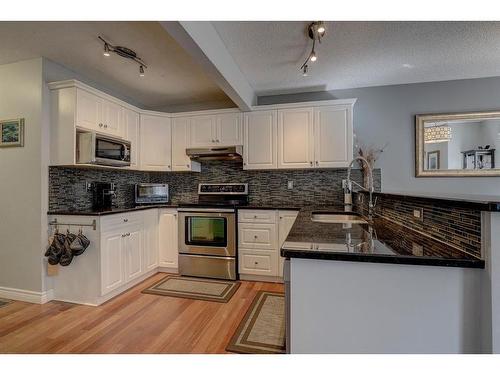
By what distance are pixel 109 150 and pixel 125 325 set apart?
1768mm

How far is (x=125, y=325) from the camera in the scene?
81.2 inches

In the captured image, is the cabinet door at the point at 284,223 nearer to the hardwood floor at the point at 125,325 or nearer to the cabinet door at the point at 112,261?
the hardwood floor at the point at 125,325

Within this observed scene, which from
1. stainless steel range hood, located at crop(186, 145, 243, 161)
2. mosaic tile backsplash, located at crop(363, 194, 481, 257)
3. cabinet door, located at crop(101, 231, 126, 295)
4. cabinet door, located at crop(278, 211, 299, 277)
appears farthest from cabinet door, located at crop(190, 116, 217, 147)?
mosaic tile backsplash, located at crop(363, 194, 481, 257)

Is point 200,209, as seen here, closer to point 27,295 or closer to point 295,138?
point 295,138

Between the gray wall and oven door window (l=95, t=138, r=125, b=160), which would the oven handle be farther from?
the gray wall

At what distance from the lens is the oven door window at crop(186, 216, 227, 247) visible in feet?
10.1

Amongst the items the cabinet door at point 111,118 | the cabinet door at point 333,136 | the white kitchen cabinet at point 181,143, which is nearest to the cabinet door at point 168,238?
the white kitchen cabinet at point 181,143

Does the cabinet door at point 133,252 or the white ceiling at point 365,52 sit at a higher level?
the white ceiling at point 365,52

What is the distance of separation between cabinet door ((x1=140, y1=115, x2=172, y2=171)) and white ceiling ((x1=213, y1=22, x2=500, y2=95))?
1.39 meters

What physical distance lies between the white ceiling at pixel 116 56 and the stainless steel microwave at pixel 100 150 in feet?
2.44

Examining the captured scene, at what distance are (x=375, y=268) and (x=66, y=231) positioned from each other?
2745 millimetres

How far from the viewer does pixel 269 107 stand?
324cm

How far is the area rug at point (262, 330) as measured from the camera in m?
1.75

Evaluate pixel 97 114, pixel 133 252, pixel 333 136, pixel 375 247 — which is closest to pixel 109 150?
pixel 97 114
